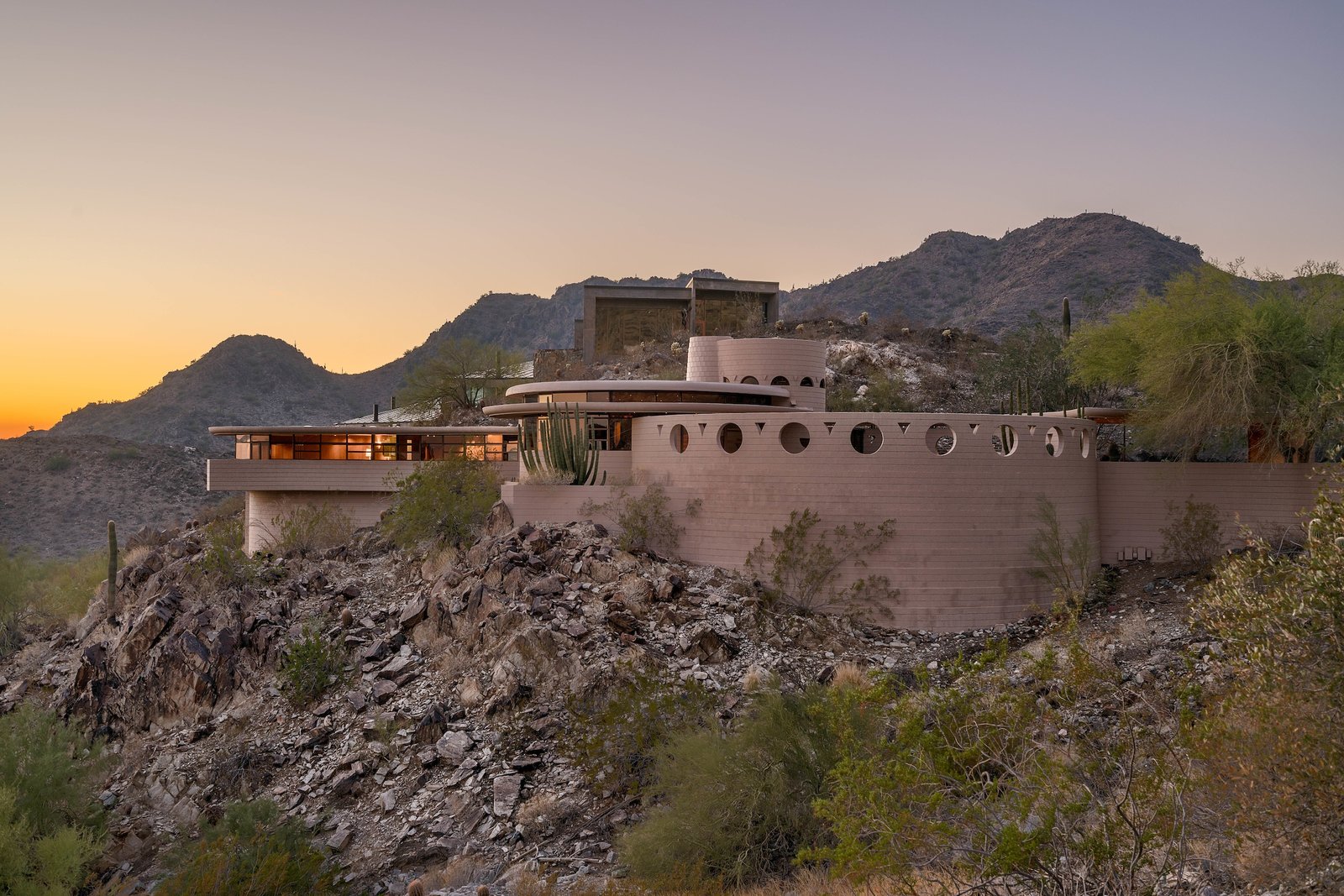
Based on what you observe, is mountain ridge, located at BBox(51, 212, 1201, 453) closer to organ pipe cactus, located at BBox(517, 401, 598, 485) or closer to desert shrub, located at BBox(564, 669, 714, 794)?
organ pipe cactus, located at BBox(517, 401, 598, 485)

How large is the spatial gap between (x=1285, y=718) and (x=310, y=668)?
58.6 ft

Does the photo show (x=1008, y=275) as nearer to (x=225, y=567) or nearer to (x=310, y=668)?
(x=225, y=567)

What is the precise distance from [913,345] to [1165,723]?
3921 cm

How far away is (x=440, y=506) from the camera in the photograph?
26.3 metres

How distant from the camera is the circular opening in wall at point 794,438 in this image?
24266mm

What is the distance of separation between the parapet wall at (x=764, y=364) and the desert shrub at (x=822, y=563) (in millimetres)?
9715

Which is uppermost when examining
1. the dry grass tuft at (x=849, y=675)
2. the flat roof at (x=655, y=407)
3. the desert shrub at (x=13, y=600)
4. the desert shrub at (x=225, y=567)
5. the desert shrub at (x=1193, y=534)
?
the flat roof at (x=655, y=407)

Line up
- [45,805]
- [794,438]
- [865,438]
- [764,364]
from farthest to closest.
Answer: [764,364] → [865,438] → [794,438] → [45,805]

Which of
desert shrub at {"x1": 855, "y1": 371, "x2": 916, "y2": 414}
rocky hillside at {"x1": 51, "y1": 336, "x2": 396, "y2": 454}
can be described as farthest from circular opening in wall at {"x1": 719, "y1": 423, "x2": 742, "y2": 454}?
rocky hillside at {"x1": 51, "y1": 336, "x2": 396, "y2": 454}

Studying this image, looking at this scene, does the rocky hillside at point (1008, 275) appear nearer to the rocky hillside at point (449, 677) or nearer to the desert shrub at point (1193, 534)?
the desert shrub at point (1193, 534)

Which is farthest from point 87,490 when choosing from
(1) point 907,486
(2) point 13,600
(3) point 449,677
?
(1) point 907,486

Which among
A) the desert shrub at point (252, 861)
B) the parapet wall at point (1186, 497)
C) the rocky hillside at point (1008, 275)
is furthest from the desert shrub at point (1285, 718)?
the rocky hillside at point (1008, 275)

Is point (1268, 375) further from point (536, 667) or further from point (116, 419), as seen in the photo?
point (116, 419)

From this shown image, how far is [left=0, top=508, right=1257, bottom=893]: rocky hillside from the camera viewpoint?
15922 mm
